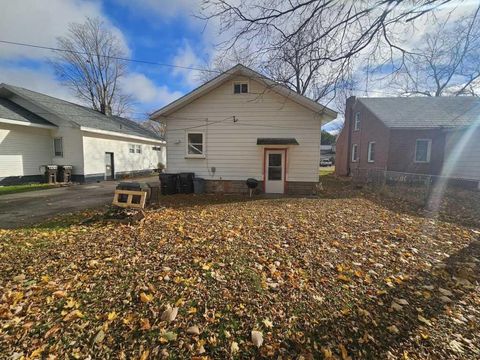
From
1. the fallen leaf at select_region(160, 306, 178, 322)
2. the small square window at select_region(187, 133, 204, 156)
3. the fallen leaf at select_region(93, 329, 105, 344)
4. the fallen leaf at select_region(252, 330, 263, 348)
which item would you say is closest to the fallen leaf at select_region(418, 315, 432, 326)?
the fallen leaf at select_region(252, 330, 263, 348)

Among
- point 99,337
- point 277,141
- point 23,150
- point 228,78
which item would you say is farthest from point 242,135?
point 23,150

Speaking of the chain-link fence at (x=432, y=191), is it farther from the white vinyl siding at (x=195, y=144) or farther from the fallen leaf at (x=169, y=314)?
the white vinyl siding at (x=195, y=144)

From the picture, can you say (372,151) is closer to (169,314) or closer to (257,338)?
(257,338)

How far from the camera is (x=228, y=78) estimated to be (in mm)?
10211

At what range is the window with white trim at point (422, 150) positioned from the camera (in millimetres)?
15992

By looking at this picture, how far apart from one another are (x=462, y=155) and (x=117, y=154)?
79.2 ft

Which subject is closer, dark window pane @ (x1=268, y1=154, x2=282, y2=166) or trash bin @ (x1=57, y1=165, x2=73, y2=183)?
dark window pane @ (x1=268, y1=154, x2=282, y2=166)

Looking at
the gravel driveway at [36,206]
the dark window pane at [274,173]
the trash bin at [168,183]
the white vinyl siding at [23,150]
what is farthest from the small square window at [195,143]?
the white vinyl siding at [23,150]

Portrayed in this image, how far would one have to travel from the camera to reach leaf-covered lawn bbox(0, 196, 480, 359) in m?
2.19

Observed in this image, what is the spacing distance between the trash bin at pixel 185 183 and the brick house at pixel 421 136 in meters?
12.8

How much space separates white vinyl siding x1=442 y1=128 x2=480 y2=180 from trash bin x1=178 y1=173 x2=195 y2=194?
15997 mm

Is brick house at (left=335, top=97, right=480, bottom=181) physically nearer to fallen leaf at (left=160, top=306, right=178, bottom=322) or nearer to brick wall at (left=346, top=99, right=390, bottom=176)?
brick wall at (left=346, top=99, right=390, bottom=176)

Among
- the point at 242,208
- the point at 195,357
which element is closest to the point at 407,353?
the point at 195,357

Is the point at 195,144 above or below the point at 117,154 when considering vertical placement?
above
